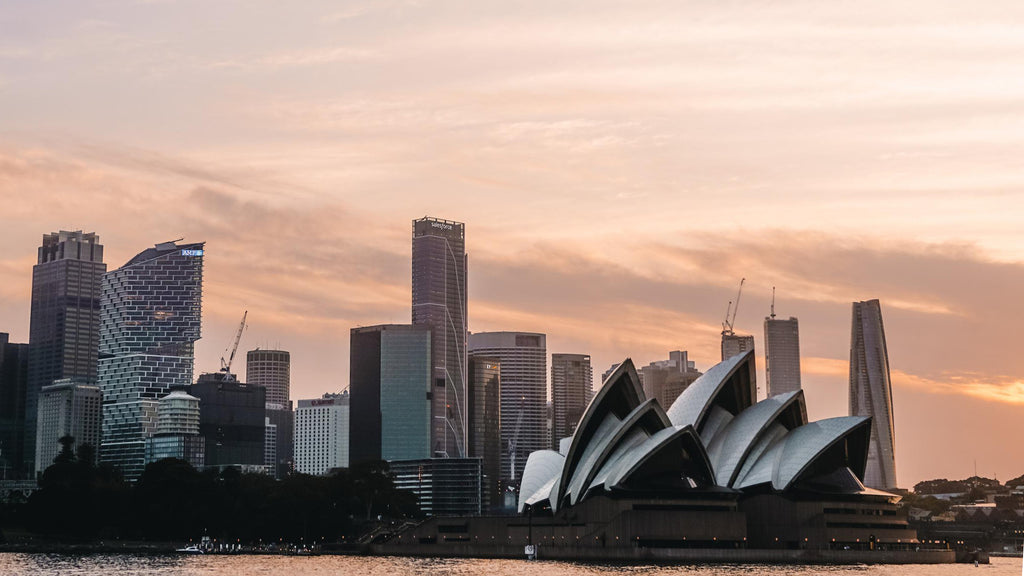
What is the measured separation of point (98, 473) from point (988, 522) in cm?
11611

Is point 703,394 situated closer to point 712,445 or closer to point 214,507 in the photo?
point 712,445

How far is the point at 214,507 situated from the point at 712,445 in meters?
59.2

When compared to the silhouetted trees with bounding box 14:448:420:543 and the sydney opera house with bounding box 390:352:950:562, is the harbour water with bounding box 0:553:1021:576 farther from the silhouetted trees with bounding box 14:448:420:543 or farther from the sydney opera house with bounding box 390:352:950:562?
the silhouetted trees with bounding box 14:448:420:543

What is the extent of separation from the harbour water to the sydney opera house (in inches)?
225

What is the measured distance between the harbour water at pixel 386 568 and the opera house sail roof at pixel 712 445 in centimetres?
861

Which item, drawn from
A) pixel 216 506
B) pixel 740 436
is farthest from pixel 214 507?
pixel 740 436

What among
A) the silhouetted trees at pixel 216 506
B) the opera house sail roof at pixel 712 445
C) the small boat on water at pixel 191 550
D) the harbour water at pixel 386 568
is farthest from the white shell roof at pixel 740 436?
the small boat on water at pixel 191 550

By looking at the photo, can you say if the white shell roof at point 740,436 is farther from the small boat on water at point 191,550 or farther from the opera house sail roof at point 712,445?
the small boat on water at point 191,550

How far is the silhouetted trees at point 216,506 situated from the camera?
137m

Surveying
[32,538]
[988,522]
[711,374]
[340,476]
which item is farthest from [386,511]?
[988,522]

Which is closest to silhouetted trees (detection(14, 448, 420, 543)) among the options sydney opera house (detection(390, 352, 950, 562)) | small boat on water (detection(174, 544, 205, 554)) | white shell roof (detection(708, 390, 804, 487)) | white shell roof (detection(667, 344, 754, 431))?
A: small boat on water (detection(174, 544, 205, 554))

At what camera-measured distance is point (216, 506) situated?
141500 millimetres

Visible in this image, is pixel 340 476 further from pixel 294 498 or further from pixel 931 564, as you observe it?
pixel 931 564

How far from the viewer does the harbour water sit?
276 ft
